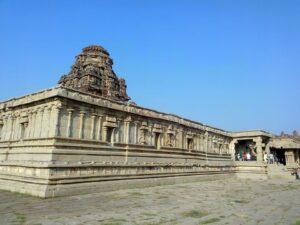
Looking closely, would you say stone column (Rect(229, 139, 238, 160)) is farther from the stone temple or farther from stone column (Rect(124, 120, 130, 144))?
stone column (Rect(124, 120, 130, 144))

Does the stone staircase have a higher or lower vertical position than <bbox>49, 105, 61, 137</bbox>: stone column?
lower

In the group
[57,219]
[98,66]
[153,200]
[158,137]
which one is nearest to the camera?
[57,219]

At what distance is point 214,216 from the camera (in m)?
11.0

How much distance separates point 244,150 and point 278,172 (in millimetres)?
8548

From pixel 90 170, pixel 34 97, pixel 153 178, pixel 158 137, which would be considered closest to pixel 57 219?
pixel 90 170

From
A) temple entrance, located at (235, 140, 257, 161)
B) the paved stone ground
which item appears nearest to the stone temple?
the paved stone ground

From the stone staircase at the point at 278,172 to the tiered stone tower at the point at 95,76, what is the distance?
22.6m

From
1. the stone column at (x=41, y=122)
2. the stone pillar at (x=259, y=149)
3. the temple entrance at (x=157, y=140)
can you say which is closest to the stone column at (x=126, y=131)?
the temple entrance at (x=157, y=140)

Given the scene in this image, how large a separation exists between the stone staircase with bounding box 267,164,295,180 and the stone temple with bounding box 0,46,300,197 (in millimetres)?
7766

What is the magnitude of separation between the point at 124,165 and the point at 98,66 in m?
22.4

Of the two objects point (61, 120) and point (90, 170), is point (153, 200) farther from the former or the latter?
point (61, 120)

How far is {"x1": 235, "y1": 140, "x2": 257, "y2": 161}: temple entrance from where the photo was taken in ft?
140

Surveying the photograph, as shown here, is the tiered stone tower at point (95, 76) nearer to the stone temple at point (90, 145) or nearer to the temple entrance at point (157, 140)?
the temple entrance at point (157, 140)

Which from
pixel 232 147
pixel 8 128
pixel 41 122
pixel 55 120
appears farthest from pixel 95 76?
pixel 232 147
